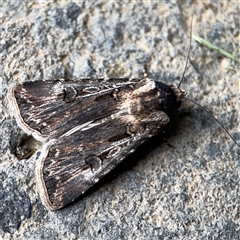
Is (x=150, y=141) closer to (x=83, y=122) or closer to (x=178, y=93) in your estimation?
(x=178, y=93)

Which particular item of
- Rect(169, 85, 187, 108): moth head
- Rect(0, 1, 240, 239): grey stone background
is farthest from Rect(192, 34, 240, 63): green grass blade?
Rect(169, 85, 187, 108): moth head

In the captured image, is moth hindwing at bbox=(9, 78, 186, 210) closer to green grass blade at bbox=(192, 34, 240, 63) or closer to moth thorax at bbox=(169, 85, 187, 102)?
moth thorax at bbox=(169, 85, 187, 102)

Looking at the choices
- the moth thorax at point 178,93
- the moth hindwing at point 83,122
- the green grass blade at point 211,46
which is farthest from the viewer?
the green grass blade at point 211,46

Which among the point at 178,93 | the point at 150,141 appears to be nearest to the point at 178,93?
the point at 178,93

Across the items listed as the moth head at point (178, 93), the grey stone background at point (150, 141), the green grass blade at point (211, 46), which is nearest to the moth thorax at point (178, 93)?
the moth head at point (178, 93)

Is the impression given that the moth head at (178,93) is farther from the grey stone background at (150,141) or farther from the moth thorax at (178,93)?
the grey stone background at (150,141)

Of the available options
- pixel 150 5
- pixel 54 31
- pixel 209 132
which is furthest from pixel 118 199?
pixel 150 5
